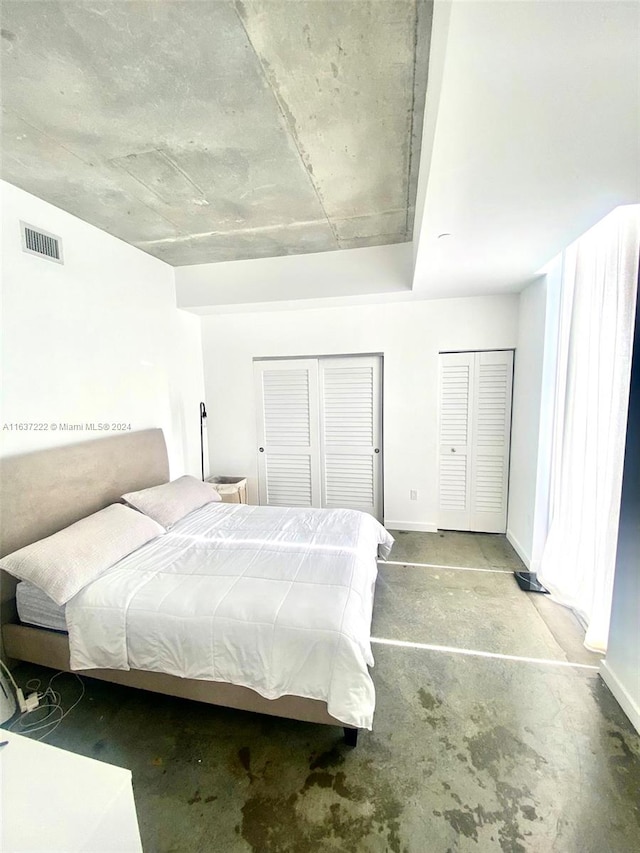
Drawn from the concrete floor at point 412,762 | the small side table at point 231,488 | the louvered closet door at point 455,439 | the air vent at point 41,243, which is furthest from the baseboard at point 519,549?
the air vent at point 41,243

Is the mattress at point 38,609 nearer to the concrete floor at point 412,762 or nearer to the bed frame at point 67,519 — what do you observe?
the bed frame at point 67,519

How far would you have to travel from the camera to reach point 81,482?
221cm

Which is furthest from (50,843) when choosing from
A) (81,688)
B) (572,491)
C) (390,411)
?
(390,411)

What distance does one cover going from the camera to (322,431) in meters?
3.84

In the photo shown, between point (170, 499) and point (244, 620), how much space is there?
143cm

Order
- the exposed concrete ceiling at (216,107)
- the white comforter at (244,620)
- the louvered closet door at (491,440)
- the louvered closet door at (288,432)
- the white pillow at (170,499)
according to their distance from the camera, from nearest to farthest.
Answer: the exposed concrete ceiling at (216,107), the white comforter at (244,620), the white pillow at (170,499), the louvered closet door at (491,440), the louvered closet door at (288,432)

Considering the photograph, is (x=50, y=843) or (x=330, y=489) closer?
(x=50, y=843)

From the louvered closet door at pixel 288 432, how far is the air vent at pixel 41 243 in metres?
2.03

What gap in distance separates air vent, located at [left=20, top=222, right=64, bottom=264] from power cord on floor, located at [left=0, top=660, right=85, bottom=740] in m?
2.31

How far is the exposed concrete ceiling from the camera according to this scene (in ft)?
3.62

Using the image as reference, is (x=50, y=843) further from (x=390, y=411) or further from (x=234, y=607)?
(x=390, y=411)

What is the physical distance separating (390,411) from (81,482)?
2.77 m

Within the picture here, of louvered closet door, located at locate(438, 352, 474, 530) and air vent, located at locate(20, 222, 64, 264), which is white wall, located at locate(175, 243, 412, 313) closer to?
louvered closet door, located at locate(438, 352, 474, 530)

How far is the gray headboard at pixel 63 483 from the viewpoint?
1805mm
